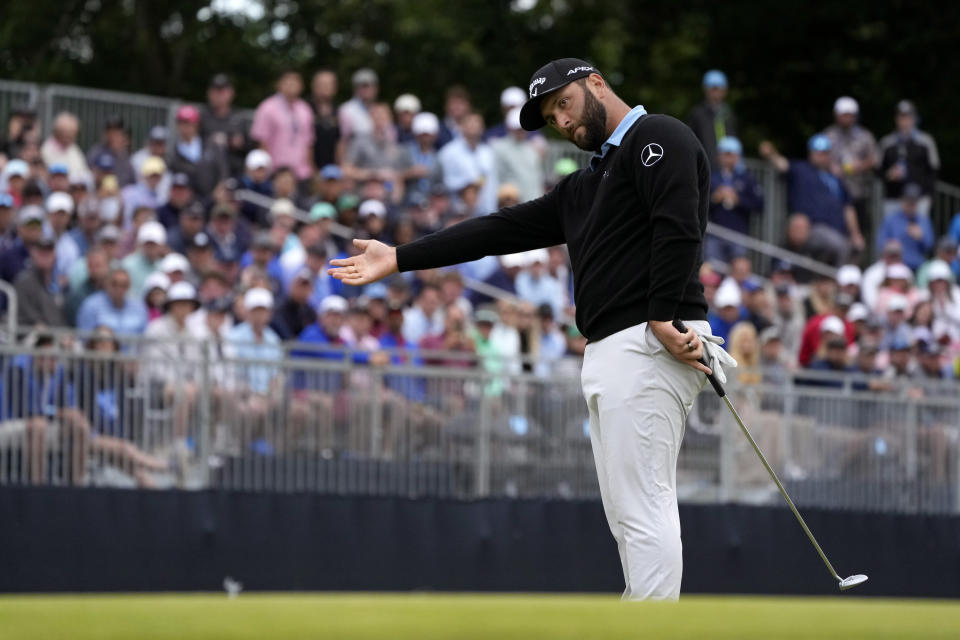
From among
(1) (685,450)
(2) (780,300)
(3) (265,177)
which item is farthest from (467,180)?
(1) (685,450)

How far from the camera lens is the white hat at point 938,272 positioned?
→ 1842 centimetres

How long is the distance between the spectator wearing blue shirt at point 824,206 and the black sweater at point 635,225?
524 inches

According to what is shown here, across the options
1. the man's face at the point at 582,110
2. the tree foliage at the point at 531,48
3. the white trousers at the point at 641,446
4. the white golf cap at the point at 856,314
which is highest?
the tree foliage at the point at 531,48

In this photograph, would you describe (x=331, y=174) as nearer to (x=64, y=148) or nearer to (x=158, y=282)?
(x=64, y=148)

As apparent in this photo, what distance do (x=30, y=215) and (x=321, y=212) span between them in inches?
116

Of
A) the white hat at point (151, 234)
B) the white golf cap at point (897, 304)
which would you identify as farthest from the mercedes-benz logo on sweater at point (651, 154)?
the white golf cap at point (897, 304)

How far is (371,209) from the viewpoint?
15789 millimetres

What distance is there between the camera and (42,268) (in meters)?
13.2

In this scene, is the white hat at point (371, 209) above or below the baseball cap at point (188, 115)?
below

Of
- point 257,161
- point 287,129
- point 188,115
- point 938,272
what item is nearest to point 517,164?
point 287,129

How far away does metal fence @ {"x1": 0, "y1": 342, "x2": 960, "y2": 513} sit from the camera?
1180cm

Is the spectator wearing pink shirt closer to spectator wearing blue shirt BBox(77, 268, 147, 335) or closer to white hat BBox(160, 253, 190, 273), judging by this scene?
white hat BBox(160, 253, 190, 273)

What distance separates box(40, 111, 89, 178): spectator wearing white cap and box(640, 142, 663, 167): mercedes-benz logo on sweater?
9756 mm

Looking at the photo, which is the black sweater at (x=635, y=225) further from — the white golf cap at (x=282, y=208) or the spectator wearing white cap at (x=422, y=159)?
the spectator wearing white cap at (x=422, y=159)
